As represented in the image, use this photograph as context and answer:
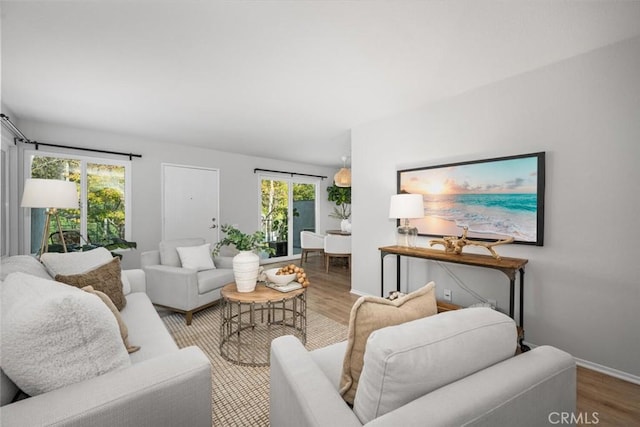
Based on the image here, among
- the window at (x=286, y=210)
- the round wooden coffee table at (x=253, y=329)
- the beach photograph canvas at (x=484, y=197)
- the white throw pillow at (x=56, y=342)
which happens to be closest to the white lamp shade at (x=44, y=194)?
the round wooden coffee table at (x=253, y=329)

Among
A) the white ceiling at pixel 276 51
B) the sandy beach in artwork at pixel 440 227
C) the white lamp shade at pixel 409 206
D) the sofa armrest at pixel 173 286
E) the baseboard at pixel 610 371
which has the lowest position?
the baseboard at pixel 610 371

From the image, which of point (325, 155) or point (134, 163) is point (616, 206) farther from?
point (134, 163)

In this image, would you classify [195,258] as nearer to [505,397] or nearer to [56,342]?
[56,342]

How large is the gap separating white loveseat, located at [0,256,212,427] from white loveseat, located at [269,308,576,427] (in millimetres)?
350

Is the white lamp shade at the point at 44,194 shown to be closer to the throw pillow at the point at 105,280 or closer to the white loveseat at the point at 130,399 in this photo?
the throw pillow at the point at 105,280

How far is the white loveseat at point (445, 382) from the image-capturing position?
2.48ft

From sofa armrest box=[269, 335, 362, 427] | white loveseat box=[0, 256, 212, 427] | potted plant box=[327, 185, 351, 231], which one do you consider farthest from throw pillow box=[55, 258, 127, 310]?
potted plant box=[327, 185, 351, 231]

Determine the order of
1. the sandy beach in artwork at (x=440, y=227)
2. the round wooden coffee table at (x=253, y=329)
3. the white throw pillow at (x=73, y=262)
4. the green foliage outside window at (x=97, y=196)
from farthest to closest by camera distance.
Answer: the green foliage outside window at (x=97, y=196), the sandy beach in artwork at (x=440, y=227), the round wooden coffee table at (x=253, y=329), the white throw pillow at (x=73, y=262)

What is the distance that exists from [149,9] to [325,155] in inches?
170

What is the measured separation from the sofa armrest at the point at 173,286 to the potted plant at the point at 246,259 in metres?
0.88

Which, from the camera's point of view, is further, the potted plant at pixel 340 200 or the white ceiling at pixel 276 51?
the potted plant at pixel 340 200

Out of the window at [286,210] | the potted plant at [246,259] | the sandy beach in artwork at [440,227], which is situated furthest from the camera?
the window at [286,210]

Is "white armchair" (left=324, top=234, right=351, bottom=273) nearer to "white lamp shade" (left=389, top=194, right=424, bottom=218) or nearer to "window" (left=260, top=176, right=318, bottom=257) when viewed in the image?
"window" (left=260, top=176, right=318, bottom=257)

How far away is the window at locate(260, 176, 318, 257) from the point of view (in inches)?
245
